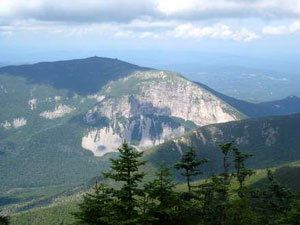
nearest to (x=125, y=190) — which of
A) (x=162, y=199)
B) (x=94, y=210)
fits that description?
(x=94, y=210)

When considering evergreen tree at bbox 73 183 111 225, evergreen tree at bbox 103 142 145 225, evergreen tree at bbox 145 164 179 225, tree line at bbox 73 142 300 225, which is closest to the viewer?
evergreen tree at bbox 103 142 145 225

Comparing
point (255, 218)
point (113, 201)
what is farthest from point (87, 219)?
point (255, 218)

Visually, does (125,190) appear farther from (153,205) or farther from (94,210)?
(153,205)

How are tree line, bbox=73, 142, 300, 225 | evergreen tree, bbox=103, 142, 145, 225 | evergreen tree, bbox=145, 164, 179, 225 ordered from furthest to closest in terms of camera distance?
evergreen tree, bbox=145, 164, 179, 225 < tree line, bbox=73, 142, 300, 225 < evergreen tree, bbox=103, 142, 145, 225

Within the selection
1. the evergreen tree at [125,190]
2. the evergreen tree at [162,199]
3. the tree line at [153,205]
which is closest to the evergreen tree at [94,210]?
the tree line at [153,205]

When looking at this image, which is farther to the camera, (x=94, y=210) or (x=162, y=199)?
(x=162, y=199)

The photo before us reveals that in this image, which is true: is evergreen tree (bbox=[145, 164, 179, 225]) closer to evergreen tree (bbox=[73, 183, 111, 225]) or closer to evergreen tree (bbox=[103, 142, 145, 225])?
evergreen tree (bbox=[103, 142, 145, 225])

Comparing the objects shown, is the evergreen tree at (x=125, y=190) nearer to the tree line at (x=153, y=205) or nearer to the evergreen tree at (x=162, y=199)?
the tree line at (x=153, y=205)

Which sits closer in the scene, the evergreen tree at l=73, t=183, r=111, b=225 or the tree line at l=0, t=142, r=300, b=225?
the tree line at l=0, t=142, r=300, b=225

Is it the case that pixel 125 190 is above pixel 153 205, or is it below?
above

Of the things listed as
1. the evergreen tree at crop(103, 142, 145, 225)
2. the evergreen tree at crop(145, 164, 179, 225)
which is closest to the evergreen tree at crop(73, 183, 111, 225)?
the evergreen tree at crop(103, 142, 145, 225)

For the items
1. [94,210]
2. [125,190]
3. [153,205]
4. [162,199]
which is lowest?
[94,210]

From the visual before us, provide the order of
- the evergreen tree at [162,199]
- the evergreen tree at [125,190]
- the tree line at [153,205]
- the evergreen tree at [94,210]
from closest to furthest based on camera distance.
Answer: the evergreen tree at [125,190], the tree line at [153,205], the evergreen tree at [94,210], the evergreen tree at [162,199]
